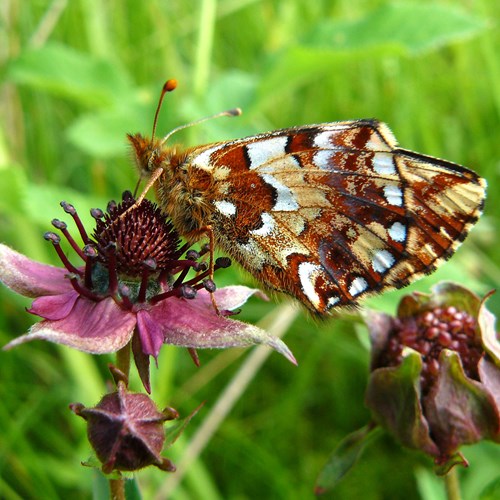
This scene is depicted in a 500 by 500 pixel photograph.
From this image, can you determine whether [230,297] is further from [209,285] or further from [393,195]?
[393,195]

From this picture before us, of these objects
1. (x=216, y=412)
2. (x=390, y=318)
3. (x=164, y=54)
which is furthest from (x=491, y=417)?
(x=164, y=54)

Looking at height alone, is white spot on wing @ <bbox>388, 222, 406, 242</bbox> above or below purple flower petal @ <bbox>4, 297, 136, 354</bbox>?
above

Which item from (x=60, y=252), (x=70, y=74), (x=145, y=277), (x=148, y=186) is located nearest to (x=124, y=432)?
(x=145, y=277)

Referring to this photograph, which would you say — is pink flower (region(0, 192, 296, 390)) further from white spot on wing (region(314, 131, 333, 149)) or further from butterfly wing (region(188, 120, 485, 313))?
white spot on wing (region(314, 131, 333, 149))

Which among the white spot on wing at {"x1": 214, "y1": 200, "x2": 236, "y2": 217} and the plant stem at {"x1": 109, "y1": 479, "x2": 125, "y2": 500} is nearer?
the plant stem at {"x1": 109, "y1": 479, "x2": 125, "y2": 500}

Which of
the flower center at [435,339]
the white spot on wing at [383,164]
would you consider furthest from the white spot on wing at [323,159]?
the flower center at [435,339]

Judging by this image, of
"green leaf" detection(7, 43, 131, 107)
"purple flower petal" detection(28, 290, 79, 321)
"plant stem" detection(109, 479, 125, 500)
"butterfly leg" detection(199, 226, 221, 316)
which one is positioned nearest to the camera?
"plant stem" detection(109, 479, 125, 500)

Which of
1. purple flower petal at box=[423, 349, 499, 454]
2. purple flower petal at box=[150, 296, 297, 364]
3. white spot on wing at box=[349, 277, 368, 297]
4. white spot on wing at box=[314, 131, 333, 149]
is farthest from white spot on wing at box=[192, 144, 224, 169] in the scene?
purple flower petal at box=[423, 349, 499, 454]
